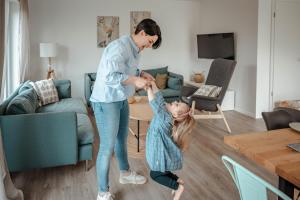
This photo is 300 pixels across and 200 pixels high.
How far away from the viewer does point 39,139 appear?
8.67ft

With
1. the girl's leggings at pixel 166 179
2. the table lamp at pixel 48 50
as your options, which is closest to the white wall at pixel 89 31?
the table lamp at pixel 48 50

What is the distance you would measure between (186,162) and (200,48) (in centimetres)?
369

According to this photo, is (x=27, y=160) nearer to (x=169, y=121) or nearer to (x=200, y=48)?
(x=169, y=121)

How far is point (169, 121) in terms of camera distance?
1.87 m

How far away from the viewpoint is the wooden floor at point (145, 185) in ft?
8.16

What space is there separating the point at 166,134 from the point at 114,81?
49cm

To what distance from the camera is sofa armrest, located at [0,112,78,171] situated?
2.58 meters

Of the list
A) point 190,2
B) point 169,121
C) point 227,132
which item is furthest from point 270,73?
point 169,121

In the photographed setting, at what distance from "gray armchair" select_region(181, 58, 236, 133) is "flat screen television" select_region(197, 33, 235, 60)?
0.73 m

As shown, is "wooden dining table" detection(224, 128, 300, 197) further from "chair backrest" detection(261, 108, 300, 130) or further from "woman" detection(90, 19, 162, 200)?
"woman" detection(90, 19, 162, 200)

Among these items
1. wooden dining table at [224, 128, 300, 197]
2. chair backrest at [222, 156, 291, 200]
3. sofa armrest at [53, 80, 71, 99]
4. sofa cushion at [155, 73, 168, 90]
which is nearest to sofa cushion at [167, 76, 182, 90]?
sofa cushion at [155, 73, 168, 90]

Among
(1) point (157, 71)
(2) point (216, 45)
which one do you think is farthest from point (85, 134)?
(2) point (216, 45)

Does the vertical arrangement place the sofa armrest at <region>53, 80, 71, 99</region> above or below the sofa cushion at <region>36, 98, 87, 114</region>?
above

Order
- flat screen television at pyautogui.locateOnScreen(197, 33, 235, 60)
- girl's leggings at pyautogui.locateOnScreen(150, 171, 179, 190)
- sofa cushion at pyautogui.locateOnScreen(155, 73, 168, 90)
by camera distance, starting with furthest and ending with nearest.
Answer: sofa cushion at pyautogui.locateOnScreen(155, 73, 168, 90) → flat screen television at pyautogui.locateOnScreen(197, 33, 235, 60) → girl's leggings at pyautogui.locateOnScreen(150, 171, 179, 190)
